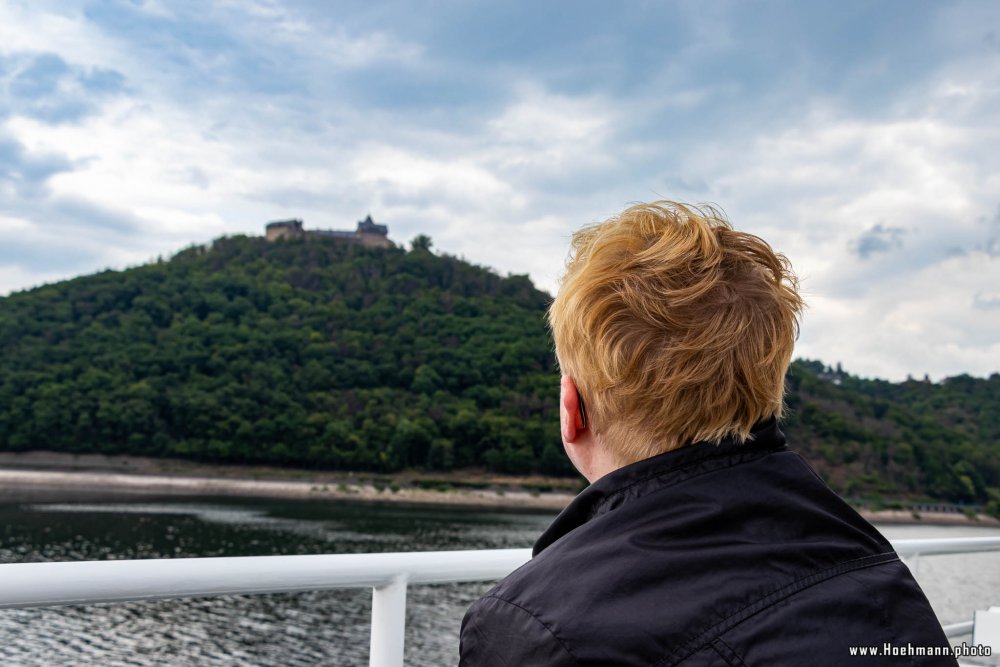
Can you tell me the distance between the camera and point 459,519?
37.4 metres

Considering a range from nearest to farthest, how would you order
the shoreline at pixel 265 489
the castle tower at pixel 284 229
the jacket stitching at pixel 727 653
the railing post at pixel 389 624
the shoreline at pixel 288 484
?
A: the jacket stitching at pixel 727 653 → the railing post at pixel 389 624 → the shoreline at pixel 265 489 → the shoreline at pixel 288 484 → the castle tower at pixel 284 229

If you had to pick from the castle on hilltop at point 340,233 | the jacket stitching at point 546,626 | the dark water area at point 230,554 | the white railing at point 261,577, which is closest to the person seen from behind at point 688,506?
the jacket stitching at point 546,626

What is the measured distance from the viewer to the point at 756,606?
1.86 ft

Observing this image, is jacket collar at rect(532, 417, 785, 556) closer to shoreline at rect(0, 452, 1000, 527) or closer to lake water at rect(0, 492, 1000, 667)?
lake water at rect(0, 492, 1000, 667)

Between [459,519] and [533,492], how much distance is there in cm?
1206

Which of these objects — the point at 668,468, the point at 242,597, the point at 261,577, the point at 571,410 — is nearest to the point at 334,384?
the point at 242,597

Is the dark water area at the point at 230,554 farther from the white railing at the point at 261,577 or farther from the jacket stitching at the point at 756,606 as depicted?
the jacket stitching at the point at 756,606

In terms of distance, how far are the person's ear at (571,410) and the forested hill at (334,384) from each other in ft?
163

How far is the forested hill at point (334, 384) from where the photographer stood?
4903 centimetres

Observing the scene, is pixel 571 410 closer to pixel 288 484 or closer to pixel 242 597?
pixel 242 597

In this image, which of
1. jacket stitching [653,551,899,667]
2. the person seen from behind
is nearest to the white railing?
the person seen from behind

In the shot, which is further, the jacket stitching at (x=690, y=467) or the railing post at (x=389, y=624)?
the railing post at (x=389, y=624)

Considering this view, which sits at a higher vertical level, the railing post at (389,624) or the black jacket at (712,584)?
the black jacket at (712,584)

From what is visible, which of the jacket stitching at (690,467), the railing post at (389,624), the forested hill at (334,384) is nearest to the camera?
the jacket stitching at (690,467)
